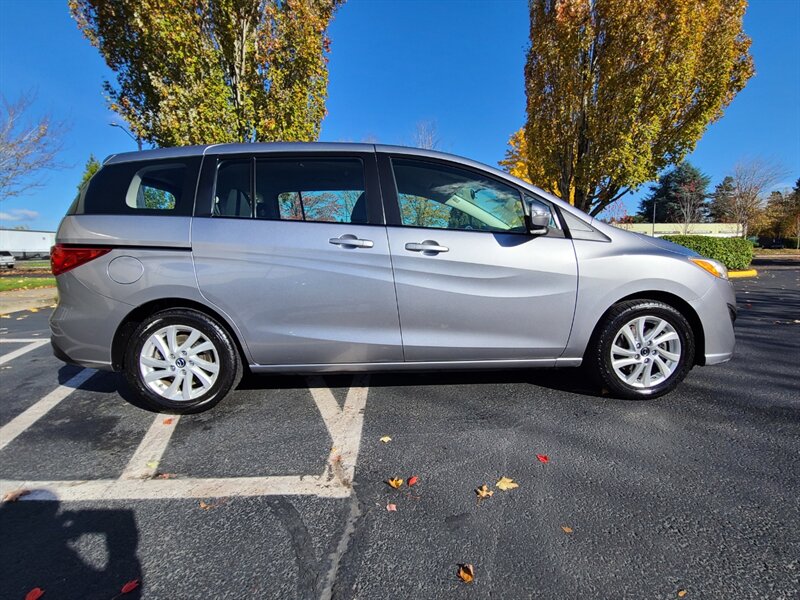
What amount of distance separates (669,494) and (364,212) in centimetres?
234

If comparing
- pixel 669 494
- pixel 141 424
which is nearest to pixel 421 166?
pixel 669 494

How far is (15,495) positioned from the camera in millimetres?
2051

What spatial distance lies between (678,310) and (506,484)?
193 centimetres

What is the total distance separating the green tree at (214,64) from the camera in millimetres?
8508

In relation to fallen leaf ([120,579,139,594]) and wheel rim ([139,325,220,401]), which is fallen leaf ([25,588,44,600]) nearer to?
fallen leaf ([120,579,139,594])

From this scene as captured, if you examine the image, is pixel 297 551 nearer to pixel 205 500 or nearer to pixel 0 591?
pixel 205 500

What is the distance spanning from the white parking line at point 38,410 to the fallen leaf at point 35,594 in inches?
62.1

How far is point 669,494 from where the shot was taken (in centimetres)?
195

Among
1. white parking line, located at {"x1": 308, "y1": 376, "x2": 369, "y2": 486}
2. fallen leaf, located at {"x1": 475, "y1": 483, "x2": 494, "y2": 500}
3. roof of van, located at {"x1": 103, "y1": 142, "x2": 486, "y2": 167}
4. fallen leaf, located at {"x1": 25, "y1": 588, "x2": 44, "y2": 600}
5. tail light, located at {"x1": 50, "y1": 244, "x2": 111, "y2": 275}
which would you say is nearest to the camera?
fallen leaf, located at {"x1": 25, "y1": 588, "x2": 44, "y2": 600}

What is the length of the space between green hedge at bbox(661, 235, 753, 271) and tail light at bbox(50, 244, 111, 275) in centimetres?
1477

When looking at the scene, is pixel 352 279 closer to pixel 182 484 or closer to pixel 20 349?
pixel 182 484

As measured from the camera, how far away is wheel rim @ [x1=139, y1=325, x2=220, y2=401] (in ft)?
9.29

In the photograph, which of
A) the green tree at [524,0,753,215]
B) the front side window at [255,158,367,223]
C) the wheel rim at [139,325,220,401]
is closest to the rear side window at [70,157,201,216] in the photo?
the front side window at [255,158,367,223]

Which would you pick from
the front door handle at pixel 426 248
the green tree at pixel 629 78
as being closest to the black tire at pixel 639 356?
the front door handle at pixel 426 248
